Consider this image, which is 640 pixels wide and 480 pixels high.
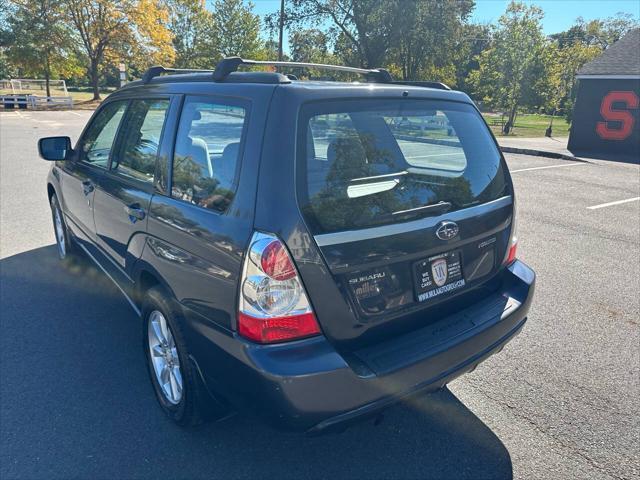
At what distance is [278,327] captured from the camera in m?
1.98

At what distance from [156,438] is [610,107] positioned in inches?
837

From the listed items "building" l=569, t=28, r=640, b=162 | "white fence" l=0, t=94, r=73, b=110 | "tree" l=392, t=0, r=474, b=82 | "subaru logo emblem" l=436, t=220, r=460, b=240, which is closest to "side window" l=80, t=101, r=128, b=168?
"subaru logo emblem" l=436, t=220, r=460, b=240

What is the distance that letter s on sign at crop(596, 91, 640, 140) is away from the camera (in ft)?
60.2

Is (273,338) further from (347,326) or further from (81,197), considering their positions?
(81,197)

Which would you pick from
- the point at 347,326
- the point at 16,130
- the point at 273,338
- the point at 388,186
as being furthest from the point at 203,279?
the point at 16,130

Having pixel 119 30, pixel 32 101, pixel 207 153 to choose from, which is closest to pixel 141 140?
pixel 207 153

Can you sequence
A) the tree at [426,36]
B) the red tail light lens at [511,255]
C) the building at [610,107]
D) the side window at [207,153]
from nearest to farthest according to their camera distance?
the side window at [207,153] < the red tail light lens at [511,255] < the building at [610,107] < the tree at [426,36]

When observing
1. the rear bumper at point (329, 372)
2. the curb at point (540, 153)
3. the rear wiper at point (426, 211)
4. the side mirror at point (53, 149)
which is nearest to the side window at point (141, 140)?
the side mirror at point (53, 149)

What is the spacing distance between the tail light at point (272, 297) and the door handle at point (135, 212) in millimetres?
1085

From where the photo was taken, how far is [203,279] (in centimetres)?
220

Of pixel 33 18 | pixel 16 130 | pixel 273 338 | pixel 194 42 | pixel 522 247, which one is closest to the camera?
pixel 273 338

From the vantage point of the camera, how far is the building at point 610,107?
59.9 ft

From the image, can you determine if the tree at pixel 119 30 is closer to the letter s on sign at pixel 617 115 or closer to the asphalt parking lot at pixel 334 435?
the letter s on sign at pixel 617 115

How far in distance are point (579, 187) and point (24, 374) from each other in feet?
35.2
